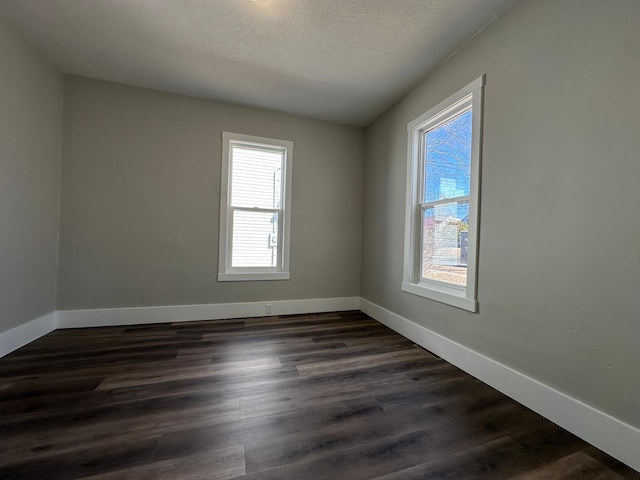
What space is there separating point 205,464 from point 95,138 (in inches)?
133

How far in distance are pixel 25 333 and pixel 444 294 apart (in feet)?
12.6

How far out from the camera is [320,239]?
3820mm

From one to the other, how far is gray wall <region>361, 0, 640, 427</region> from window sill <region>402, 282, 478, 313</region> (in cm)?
9

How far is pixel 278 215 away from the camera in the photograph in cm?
366

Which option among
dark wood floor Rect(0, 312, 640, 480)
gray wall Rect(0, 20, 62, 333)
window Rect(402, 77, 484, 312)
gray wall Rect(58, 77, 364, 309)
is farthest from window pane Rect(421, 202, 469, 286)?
gray wall Rect(0, 20, 62, 333)

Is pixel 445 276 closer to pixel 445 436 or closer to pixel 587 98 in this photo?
pixel 445 436

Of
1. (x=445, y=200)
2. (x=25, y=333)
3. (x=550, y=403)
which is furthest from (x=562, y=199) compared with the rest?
(x=25, y=333)

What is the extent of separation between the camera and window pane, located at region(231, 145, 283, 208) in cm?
348

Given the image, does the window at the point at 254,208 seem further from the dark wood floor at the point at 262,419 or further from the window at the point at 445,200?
the window at the point at 445,200

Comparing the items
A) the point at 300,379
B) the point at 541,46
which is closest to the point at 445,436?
the point at 300,379

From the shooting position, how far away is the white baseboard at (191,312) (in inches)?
115

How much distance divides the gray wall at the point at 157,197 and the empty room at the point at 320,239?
0.02 meters

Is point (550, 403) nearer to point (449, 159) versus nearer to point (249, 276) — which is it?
point (449, 159)

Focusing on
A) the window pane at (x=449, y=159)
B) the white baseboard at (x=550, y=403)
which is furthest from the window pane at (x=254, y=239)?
the white baseboard at (x=550, y=403)
